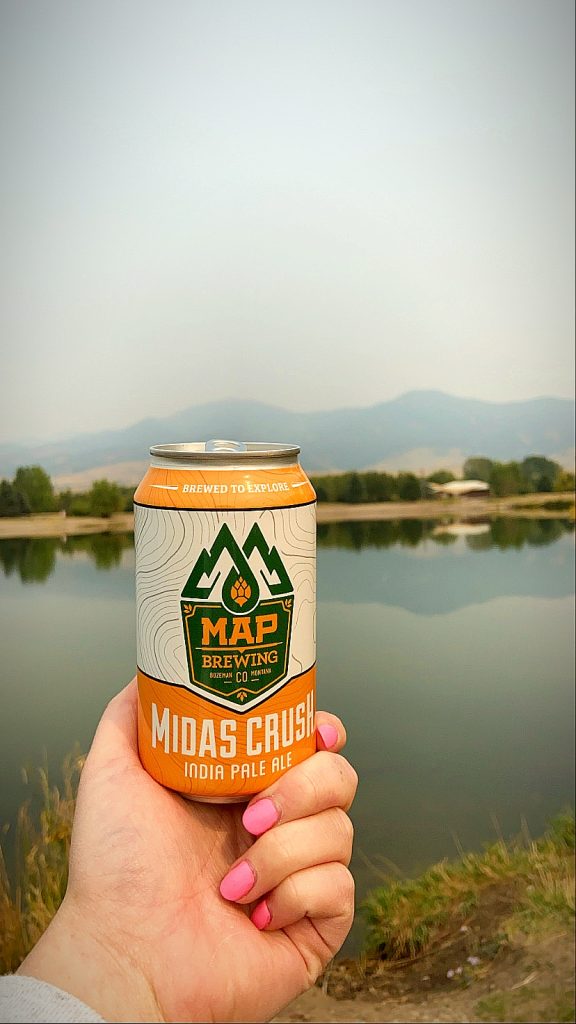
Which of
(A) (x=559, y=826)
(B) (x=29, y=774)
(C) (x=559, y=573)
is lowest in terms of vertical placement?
(A) (x=559, y=826)

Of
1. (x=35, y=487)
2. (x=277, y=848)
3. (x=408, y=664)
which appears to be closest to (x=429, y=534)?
(x=408, y=664)

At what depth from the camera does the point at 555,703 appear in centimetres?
176

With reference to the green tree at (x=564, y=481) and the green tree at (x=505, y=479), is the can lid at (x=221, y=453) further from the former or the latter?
the green tree at (x=564, y=481)

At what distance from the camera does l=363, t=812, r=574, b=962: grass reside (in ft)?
5.32

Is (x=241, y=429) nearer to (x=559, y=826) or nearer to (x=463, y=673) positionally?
(x=463, y=673)

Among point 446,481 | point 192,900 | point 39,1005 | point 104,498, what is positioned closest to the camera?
point 39,1005

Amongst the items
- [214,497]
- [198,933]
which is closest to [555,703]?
[198,933]

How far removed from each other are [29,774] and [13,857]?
0.47ft

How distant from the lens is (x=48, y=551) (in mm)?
1461

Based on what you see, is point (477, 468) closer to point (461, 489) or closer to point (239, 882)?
point (461, 489)

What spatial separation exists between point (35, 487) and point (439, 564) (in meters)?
0.86

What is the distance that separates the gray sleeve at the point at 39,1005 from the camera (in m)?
0.64

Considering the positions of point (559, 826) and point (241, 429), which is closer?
point (241, 429)

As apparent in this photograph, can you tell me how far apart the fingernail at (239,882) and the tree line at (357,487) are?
2.93 ft
